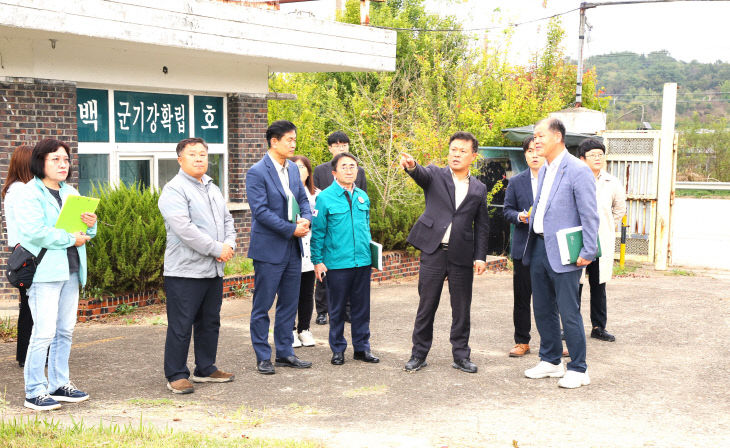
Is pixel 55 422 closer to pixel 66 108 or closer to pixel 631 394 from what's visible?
pixel 631 394

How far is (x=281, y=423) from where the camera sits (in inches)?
207

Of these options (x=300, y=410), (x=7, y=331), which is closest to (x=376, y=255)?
(x=300, y=410)

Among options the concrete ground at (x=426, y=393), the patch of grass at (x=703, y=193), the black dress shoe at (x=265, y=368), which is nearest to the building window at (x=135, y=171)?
the concrete ground at (x=426, y=393)

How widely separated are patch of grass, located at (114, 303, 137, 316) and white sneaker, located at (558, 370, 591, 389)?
5.19 metres

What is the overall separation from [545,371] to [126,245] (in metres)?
5.02

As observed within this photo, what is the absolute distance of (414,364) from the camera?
21.9 ft

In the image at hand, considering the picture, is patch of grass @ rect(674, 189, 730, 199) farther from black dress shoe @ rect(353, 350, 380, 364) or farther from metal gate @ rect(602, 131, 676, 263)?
black dress shoe @ rect(353, 350, 380, 364)

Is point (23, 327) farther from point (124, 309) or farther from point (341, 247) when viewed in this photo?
point (341, 247)

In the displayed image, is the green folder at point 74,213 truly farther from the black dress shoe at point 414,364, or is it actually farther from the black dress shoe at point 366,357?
the black dress shoe at point 414,364

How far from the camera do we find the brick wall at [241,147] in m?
12.8

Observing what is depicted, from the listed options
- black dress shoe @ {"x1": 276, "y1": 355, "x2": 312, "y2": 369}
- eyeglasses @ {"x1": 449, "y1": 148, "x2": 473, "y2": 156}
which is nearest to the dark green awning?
eyeglasses @ {"x1": 449, "y1": 148, "x2": 473, "y2": 156}

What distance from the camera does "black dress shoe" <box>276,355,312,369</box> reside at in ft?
22.1

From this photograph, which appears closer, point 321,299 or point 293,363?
point 293,363

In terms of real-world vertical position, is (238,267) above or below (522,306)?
below
